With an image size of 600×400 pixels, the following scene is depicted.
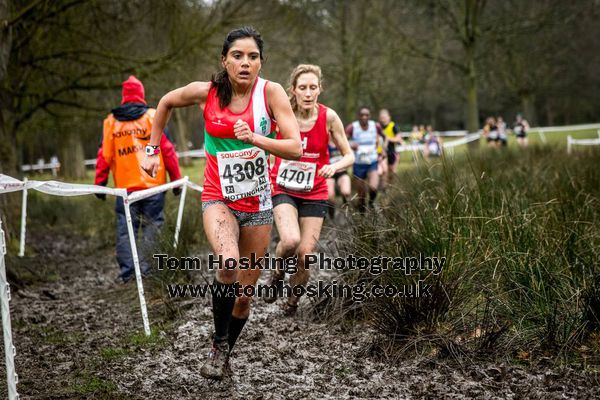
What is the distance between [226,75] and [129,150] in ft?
10.4

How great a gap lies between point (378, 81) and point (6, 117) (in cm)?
1535

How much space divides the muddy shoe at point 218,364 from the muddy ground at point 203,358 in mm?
71

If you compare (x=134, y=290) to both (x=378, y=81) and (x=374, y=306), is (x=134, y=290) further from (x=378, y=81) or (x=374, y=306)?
(x=378, y=81)

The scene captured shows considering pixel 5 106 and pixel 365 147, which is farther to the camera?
pixel 365 147

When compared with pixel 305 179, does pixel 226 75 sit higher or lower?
higher

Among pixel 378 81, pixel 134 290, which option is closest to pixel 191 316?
pixel 134 290

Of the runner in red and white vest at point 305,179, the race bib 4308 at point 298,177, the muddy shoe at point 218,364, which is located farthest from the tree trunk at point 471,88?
the muddy shoe at point 218,364

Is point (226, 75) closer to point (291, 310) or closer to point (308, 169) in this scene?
point (308, 169)

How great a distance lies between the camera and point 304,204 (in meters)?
5.77

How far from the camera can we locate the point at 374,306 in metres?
4.53

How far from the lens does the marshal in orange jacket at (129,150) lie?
6945mm

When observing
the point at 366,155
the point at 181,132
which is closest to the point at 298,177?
the point at 366,155

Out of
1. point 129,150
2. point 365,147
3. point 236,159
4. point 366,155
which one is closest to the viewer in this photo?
point 236,159

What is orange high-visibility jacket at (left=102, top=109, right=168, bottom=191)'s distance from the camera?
6.95 metres
